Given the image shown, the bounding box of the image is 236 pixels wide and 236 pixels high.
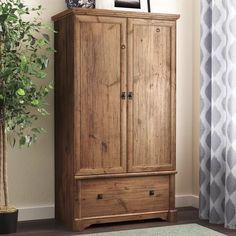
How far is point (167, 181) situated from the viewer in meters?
4.19

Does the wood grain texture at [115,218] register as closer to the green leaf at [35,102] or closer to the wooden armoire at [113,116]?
the wooden armoire at [113,116]

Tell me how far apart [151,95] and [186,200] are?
1203 mm

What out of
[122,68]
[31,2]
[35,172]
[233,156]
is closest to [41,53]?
[31,2]

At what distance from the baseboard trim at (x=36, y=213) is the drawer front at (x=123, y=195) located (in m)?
0.45

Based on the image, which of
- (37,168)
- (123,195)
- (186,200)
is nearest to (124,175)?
(123,195)

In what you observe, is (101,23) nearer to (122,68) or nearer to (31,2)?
(122,68)

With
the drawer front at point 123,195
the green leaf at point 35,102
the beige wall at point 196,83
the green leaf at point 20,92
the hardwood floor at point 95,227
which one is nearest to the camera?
the green leaf at point 20,92

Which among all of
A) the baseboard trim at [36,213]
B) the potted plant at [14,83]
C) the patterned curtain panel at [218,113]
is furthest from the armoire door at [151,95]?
the baseboard trim at [36,213]

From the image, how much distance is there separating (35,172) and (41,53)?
36.9 inches

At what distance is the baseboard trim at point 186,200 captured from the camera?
15.5 feet

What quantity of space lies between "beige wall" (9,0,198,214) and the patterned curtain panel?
1.65 ft

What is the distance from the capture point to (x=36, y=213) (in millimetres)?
4219

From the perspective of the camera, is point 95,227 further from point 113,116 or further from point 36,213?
point 113,116

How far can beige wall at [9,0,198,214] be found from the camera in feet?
13.7
